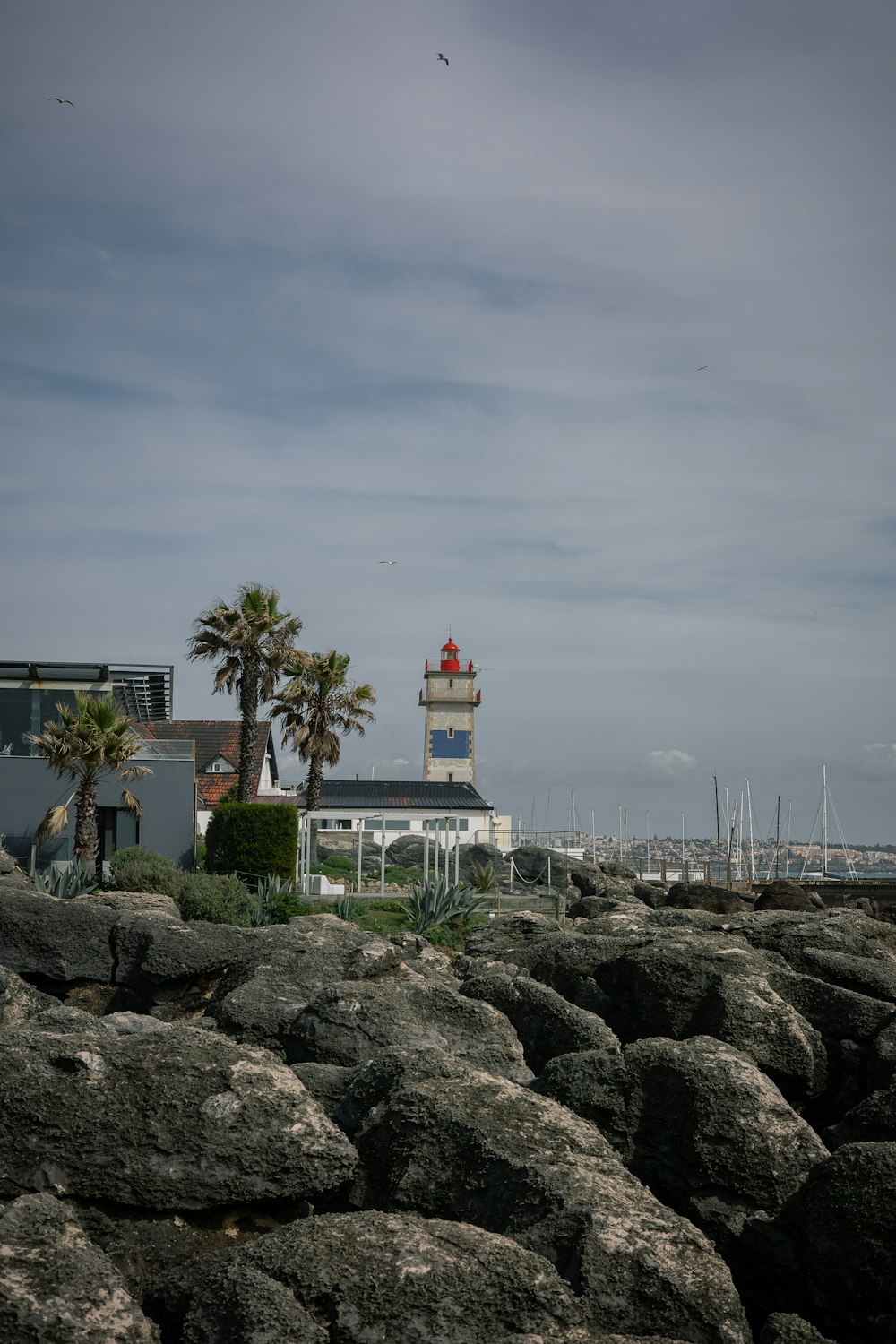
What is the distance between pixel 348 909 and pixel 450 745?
41630 millimetres

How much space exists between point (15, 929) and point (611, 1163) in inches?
376

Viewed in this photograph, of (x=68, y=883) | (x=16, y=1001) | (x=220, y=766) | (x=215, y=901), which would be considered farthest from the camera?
(x=220, y=766)

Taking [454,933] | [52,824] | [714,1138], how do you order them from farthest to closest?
[52,824] → [454,933] → [714,1138]

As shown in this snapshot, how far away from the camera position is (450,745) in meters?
63.2

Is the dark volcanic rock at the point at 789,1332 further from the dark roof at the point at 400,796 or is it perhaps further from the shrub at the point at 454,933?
the dark roof at the point at 400,796

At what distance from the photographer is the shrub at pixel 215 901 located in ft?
64.7

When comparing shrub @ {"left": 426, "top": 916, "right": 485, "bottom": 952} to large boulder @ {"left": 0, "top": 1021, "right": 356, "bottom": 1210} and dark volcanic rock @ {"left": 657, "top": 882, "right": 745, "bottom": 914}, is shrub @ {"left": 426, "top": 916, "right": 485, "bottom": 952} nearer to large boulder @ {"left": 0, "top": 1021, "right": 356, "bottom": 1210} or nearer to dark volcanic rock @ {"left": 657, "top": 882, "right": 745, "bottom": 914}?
dark volcanic rock @ {"left": 657, "top": 882, "right": 745, "bottom": 914}

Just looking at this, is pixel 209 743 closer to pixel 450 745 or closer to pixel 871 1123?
pixel 450 745

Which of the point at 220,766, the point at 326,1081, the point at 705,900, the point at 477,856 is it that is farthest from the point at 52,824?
the point at 220,766

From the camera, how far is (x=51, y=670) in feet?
94.1

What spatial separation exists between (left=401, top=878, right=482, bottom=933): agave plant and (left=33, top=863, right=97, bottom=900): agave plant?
5973 millimetres

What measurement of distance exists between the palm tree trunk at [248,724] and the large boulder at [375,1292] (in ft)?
82.2

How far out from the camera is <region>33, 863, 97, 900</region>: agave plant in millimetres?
20188

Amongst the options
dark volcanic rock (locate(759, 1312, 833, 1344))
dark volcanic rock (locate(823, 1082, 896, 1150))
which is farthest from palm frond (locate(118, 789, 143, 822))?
dark volcanic rock (locate(759, 1312, 833, 1344))
